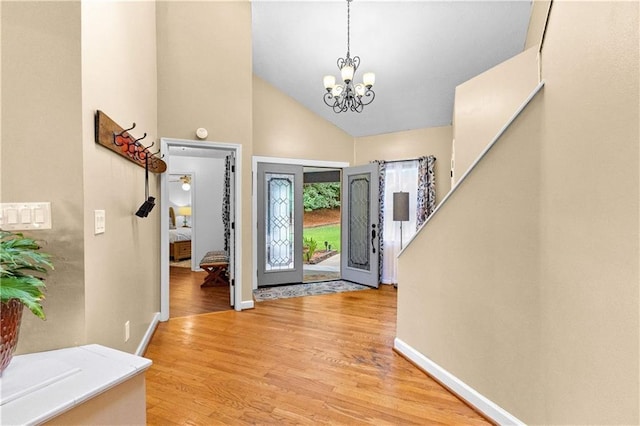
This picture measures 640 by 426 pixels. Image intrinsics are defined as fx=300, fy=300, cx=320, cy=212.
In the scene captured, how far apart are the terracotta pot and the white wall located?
5500mm

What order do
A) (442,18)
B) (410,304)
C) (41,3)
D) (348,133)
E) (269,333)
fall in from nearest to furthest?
(41,3) < (410,304) < (269,333) < (442,18) < (348,133)

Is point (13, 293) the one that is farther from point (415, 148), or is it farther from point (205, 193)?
point (205, 193)

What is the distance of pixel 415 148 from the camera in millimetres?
5199

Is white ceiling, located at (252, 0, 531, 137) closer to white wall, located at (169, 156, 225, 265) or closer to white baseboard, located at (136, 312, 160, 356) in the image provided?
white wall, located at (169, 156, 225, 265)

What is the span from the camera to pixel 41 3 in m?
1.34

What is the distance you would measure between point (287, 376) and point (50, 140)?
2072 millimetres

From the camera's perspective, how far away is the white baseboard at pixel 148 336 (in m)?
2.57

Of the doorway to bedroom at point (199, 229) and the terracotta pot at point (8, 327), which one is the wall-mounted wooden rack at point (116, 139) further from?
the doorway to bedroom at point (199, 229)

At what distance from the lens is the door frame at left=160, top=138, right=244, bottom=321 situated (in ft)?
11.5

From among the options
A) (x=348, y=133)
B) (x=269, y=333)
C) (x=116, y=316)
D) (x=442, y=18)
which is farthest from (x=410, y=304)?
(x=348, y=133)

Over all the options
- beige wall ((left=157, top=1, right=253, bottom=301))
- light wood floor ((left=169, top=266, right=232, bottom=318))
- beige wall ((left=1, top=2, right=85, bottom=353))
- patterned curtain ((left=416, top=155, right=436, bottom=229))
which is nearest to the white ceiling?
beige wall ((left=157, top=1, right=253, bottom=301))

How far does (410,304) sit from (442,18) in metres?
3.15

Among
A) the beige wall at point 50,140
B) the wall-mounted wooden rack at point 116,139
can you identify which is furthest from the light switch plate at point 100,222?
the wall-mounted wooden rack at point 116,139

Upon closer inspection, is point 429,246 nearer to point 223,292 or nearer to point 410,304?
point 410,304
